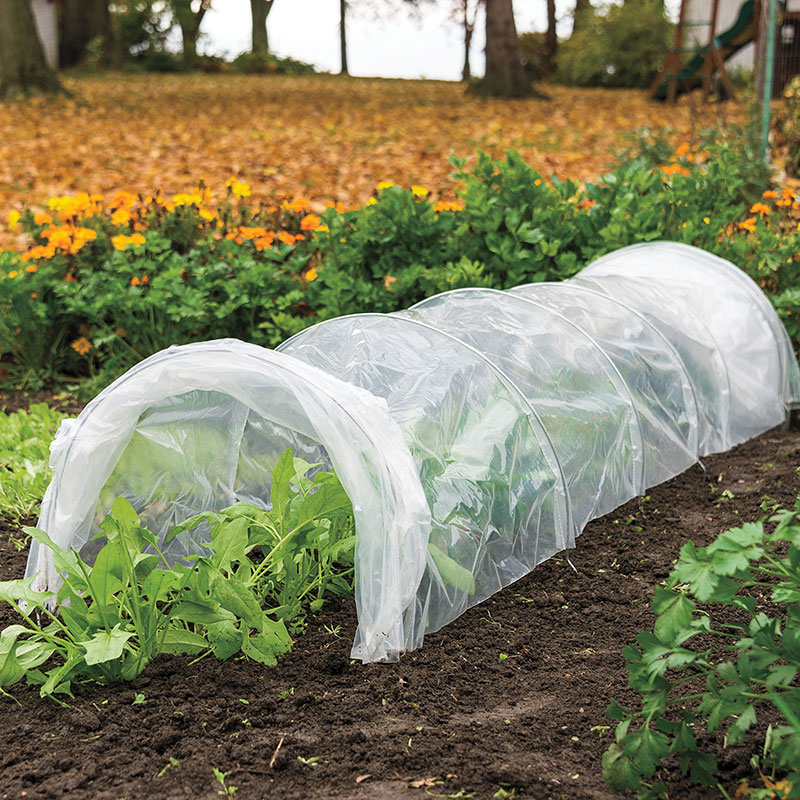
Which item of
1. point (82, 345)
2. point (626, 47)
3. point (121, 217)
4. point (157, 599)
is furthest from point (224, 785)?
point (626, 47)

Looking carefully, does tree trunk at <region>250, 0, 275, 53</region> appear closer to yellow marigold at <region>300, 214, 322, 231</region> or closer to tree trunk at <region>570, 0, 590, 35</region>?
tree trunk at <region>570, 0, 590, 35</region>

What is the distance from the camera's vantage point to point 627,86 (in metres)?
20.6

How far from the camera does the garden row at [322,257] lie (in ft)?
17.2

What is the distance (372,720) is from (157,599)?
70 cm

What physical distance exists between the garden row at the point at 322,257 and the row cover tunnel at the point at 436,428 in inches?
32.5

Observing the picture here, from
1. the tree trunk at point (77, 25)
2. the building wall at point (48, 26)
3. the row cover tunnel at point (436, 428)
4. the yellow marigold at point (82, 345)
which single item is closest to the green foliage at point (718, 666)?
the row cover tunnel at point (436, 428)

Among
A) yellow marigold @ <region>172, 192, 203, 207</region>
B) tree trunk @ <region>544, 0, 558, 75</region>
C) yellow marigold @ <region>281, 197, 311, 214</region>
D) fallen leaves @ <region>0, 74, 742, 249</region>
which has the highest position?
tree trunk @ <region>544, 0, 558, 75</region>

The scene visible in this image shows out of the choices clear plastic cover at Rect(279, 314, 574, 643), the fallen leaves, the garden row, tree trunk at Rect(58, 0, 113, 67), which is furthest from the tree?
clear plastic cover at Rect(279, 314, 574, 643)

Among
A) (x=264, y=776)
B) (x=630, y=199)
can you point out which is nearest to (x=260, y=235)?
(x=630, y=199)

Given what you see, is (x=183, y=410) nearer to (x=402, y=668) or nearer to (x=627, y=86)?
(x=402, y=668)

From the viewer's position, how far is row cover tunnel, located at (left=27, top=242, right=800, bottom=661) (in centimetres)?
282

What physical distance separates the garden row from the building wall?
737 inches

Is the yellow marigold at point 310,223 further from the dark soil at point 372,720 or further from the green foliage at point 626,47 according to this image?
the green foliage at point 626,47

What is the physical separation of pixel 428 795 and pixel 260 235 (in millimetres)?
4051
